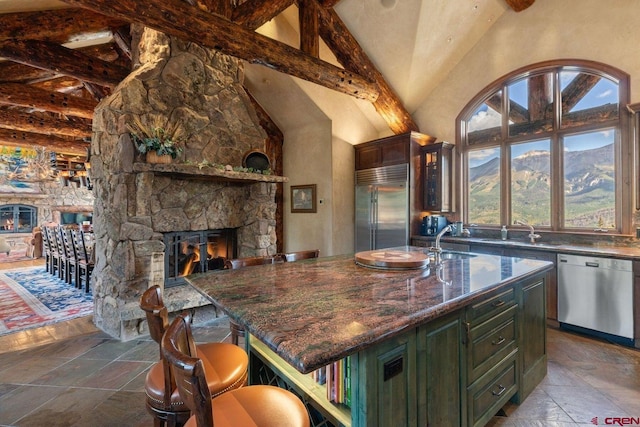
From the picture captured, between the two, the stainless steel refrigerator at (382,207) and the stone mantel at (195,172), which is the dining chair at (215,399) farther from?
the stainless steel refrigerator at (382,207)

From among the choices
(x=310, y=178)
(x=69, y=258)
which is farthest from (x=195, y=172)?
(x=69, y=258)

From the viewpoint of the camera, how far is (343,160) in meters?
5.47

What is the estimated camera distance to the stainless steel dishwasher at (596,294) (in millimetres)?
2900

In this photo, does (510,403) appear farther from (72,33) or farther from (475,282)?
(72,33)

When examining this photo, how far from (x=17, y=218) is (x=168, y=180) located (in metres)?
9.35

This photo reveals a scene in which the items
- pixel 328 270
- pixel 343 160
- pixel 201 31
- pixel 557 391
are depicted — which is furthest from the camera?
pixel 343 160

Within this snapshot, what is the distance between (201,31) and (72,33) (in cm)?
284

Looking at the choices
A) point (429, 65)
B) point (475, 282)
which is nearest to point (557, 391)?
point (475, 282)

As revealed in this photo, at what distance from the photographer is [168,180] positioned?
3467 millimetres

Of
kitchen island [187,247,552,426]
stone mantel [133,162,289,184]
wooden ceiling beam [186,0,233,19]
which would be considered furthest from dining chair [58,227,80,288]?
kitchen island [187,247,552,426]

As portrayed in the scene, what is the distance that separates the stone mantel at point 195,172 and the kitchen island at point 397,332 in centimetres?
170

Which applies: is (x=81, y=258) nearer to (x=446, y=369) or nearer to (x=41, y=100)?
(x=41, y=100)

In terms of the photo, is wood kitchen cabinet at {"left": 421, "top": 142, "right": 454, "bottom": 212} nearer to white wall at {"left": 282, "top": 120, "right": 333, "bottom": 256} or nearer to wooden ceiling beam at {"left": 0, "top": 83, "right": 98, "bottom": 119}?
white wall at {"left": 282, "top": 120, "right": 333, "bottom": 256}

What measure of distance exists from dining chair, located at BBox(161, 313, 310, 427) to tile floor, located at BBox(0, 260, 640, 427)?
121 centimetres
